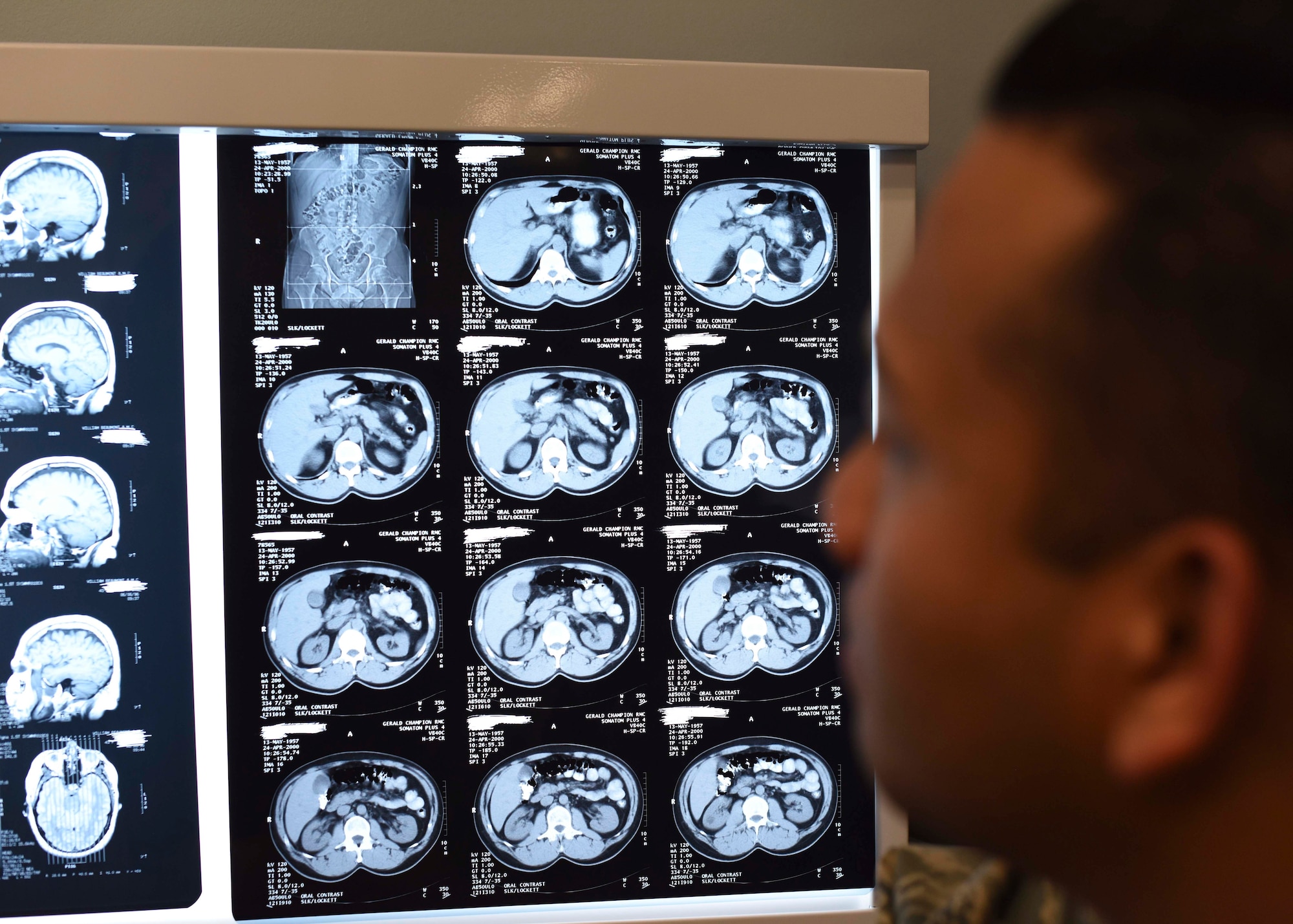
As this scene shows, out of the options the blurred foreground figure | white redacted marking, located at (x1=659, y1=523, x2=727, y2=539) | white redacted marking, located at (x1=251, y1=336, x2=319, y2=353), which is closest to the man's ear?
the blurred foreground figure

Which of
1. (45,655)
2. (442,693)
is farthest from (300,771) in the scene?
(45,655)

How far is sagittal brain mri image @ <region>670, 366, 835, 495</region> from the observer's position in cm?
108

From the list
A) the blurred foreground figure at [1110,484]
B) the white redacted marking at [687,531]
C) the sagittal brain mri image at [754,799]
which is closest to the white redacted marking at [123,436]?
the white redacted marking at [687,531]

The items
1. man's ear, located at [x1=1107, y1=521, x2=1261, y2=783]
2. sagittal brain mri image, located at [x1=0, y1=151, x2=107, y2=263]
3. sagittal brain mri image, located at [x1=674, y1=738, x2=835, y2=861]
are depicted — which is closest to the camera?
man's ear, located at [x1=1107, y1=521, x2=1261, y2=783]

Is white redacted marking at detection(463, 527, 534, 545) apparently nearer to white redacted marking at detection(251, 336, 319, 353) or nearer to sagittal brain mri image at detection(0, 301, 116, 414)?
white redacted marking at detection(251, 336, 319, 353)

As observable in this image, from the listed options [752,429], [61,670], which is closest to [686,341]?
[752,429]

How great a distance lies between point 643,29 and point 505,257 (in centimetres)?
37

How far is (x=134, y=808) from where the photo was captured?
1021 mm

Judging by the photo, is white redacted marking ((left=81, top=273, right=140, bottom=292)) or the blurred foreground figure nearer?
the blurred foreground figure

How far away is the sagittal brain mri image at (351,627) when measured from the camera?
40.6 inches

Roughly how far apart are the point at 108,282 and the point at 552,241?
45cm

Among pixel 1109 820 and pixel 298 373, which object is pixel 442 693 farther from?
pixel 1109 820

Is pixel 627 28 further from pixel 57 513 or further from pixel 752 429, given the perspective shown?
pixel 57 513

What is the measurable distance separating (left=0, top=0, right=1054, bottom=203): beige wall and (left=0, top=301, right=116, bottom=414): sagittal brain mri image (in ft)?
1.18
